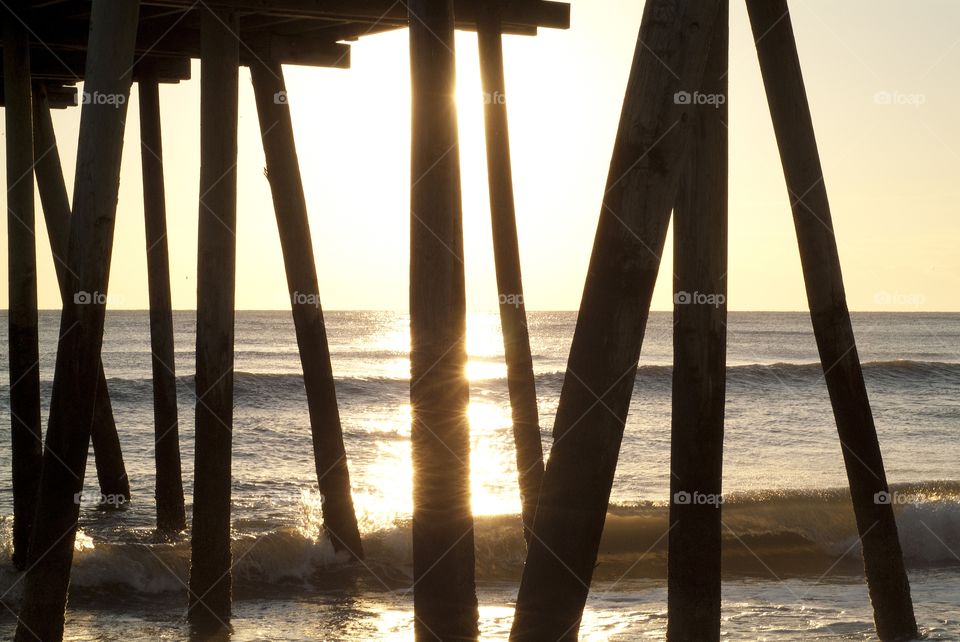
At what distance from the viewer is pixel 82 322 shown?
5496 mm

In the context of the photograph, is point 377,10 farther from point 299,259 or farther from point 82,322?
point 82,322

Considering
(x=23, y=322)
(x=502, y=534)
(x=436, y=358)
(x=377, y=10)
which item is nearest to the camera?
(x=436, y=358)

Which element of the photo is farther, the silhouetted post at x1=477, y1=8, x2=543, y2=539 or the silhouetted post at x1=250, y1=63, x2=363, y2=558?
the silhouetted post at x1=250, y1=63, x2=363, y2=558

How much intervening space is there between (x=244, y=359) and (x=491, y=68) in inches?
1417

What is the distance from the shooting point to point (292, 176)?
328 inches

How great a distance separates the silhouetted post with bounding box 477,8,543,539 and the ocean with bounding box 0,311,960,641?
3.87ft

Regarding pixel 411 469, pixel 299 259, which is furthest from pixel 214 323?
pixel 411 469

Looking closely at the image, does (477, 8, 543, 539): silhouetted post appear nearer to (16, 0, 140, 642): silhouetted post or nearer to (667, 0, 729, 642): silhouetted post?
(16, 0, 140, 642): silhouetted post

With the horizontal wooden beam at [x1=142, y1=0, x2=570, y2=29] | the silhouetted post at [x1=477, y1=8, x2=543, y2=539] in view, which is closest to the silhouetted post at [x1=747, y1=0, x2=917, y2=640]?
the horizontal wooden beam at [x1=142, y1=0, x2=570, y2=29]

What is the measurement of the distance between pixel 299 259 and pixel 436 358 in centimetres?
457

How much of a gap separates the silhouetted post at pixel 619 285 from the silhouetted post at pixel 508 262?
4560 mm

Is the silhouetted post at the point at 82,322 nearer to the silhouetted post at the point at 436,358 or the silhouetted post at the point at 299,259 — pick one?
the silhouetted post at the point at 436,358

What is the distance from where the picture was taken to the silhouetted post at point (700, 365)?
4.54 m

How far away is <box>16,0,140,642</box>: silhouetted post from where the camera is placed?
526cm
